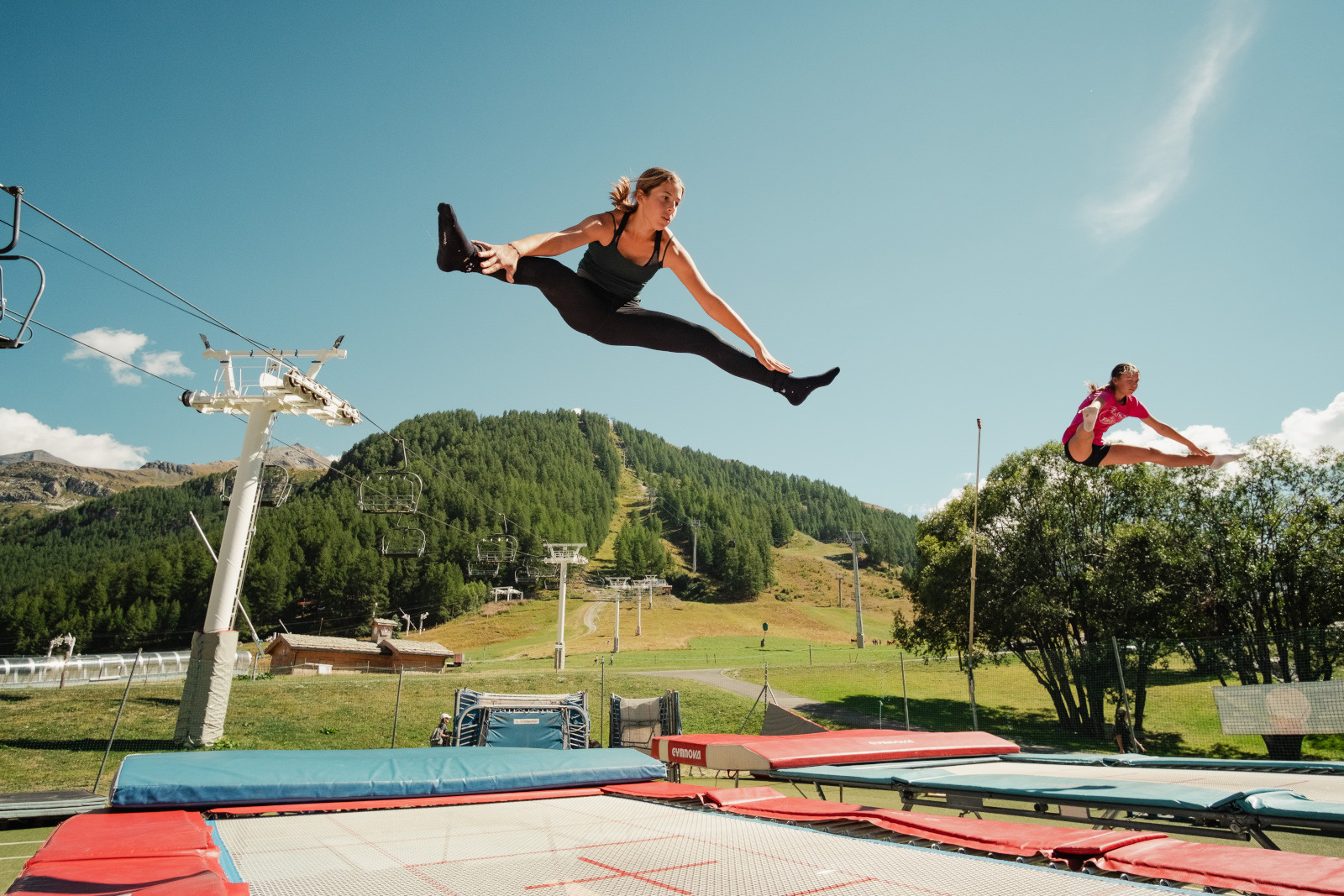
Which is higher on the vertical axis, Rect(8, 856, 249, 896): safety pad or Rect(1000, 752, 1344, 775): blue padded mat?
Rect(8, 856, 249, 896): safety pad

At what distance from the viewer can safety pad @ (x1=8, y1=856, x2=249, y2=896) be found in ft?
6.65

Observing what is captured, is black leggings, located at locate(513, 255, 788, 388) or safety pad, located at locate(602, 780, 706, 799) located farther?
safety pad, located at locate(602, 780, 706, 799)

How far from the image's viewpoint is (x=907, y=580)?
2030 centimetres

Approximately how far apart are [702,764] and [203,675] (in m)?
8.82

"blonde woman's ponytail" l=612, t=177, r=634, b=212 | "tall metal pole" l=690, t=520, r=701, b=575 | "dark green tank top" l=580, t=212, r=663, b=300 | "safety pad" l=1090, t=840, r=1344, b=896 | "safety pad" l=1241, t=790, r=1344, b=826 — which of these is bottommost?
"safety pad" l=1241, t=790, r=1344, b=826

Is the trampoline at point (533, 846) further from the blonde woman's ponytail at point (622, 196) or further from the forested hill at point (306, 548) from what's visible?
the forested hill at point (306, 548)

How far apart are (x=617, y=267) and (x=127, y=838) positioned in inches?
124

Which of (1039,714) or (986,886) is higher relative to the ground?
(986,886)

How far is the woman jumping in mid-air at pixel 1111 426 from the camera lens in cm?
476

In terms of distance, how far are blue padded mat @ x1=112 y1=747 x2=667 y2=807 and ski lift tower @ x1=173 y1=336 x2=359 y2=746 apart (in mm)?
6989

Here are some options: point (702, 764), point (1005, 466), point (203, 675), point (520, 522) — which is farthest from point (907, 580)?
point (520, 522)

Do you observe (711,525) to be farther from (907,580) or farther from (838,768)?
(838,768)

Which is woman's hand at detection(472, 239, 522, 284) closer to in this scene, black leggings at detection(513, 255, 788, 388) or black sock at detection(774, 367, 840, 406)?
black leggings at detection(513, 255, 788, 388)

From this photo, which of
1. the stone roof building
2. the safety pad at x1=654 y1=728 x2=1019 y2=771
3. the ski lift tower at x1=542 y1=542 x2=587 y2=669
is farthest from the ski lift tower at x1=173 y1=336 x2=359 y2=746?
the stone roof building
